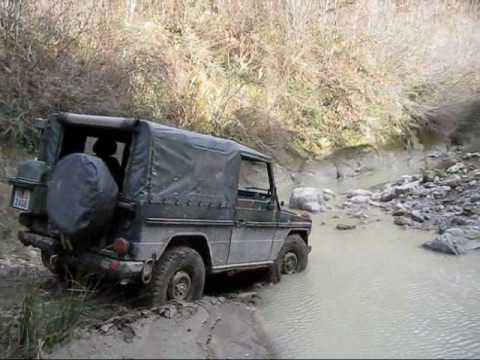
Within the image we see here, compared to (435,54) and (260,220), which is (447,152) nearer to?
(435,54)

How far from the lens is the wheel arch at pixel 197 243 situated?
503 centimetres

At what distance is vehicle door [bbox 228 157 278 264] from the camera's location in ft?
19.0

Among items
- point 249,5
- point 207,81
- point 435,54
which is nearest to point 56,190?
point 207,81

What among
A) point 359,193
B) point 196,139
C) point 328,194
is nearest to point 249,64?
point 328,194

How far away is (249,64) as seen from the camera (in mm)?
17594

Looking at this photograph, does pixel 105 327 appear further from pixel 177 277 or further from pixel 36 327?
pixel 177 277

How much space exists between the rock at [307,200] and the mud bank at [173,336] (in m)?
8.52

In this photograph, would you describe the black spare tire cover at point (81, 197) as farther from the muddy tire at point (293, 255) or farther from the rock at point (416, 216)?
the rock at point (416, 216)

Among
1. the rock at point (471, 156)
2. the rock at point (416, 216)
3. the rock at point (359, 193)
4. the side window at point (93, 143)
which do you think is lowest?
the rock at point (416, 216)

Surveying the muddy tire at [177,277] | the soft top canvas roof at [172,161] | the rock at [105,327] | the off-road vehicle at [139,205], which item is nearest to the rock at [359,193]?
the off-road vehicle at [139,205]

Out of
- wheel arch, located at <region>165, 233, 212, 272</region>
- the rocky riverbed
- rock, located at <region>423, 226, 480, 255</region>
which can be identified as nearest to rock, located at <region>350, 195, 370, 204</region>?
the rocky riverbed

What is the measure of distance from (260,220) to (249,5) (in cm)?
1451

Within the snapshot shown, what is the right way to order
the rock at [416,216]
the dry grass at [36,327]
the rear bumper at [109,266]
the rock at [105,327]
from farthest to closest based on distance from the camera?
the rock at [416,216] → the rear bumper at [109,266] → the rock at [105,327] → the dry grass at [36,327]

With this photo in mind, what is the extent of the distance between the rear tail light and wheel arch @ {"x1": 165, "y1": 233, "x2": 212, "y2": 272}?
0.60m
